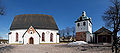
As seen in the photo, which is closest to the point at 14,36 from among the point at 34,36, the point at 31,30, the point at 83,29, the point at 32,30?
the point at 31,30

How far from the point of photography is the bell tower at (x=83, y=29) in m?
37.8

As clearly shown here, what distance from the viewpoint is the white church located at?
31922mm

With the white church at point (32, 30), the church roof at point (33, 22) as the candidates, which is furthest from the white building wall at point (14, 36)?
the church roof at point (33, 22)

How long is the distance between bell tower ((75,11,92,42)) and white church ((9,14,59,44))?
9405 millimetres

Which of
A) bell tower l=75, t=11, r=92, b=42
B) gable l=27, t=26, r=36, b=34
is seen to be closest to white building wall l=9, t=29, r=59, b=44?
gable l=27, t=26, r=36, b=34

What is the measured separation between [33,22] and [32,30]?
498cm

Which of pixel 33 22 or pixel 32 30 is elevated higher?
pixel 33 22

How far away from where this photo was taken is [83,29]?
3906 centimetres

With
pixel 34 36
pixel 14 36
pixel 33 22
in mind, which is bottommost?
pixel 14 36

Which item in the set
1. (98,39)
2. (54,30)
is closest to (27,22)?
(54,30)

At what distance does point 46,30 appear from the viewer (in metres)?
35.3

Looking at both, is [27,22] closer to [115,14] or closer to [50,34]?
[50,34]

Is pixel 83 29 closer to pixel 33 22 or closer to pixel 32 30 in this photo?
pixel 33 22

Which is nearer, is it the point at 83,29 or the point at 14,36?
the point at 14,36
